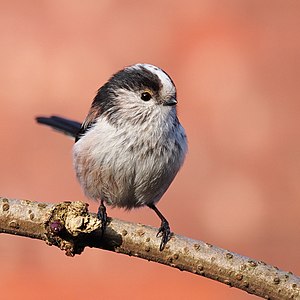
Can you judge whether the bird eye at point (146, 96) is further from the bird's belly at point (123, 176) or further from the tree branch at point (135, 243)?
the tree branch at point (135, 243)

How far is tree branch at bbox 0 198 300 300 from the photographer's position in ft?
4.21

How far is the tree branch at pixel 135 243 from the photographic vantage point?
1.28m

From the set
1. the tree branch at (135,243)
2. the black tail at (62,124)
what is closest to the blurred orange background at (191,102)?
the black tail at (62,124)

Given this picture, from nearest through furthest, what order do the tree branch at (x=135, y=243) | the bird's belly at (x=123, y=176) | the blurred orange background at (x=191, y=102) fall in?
the tree branch at (x=135, y=243)
the bird's belly at (x=123, y=176)
the blurred orange background at (x=191, y=102)

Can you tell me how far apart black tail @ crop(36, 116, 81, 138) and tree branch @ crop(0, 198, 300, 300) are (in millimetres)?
1152

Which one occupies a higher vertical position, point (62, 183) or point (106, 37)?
point (106, 37)

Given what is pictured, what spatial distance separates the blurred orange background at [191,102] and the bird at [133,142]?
0.33 meters

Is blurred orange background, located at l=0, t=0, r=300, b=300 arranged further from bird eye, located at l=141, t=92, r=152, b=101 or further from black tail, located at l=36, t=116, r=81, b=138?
bird eye, located at l=141, t=92, r=152, b=101

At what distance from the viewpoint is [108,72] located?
8.78 ft

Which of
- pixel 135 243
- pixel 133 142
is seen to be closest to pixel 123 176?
pixel 133 142

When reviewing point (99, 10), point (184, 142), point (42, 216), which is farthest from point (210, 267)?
point (99, 10)

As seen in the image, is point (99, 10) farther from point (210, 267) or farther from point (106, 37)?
point (210, 267)

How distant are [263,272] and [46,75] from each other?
4.78ft

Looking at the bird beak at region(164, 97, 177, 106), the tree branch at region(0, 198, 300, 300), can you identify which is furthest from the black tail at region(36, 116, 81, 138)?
the tree branch at region(0, 198, 300, 300)
